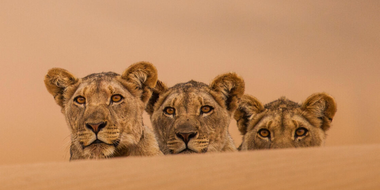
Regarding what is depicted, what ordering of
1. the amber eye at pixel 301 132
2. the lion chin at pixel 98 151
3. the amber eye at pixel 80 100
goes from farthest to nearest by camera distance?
the amber eye at pixel 301 132, the amber eye at pixel 80 100, the lion chin at pixel 98 151

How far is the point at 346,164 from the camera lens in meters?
0.50

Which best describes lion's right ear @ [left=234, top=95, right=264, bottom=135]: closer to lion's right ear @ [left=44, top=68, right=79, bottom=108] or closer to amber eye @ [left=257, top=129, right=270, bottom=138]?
amber eye @ [left=257, top=129, right=270, bottom=138]

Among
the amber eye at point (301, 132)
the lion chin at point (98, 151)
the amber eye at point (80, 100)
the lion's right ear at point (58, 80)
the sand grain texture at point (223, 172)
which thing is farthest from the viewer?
the amber eye at point (301, 132)

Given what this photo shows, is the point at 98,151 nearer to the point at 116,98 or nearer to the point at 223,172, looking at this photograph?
the point at 116,98

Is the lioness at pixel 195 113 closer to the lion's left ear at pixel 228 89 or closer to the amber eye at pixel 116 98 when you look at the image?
the lion's left ear at pixel 228 89

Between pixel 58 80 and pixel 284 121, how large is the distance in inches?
49.6

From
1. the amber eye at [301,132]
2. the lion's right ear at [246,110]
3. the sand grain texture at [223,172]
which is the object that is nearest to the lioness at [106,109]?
the lion's right ear at [246,110]

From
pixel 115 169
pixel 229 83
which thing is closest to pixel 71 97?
pixel 229 83

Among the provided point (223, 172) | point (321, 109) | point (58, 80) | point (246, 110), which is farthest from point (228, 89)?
point (223, 172)

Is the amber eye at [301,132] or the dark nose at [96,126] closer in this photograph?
the dark nose at [96,126]

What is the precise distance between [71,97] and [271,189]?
1.62m

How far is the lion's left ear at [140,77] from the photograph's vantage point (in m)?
1.99

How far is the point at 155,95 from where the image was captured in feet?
7.07

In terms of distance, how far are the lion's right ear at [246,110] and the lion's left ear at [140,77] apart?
1.90 feet
